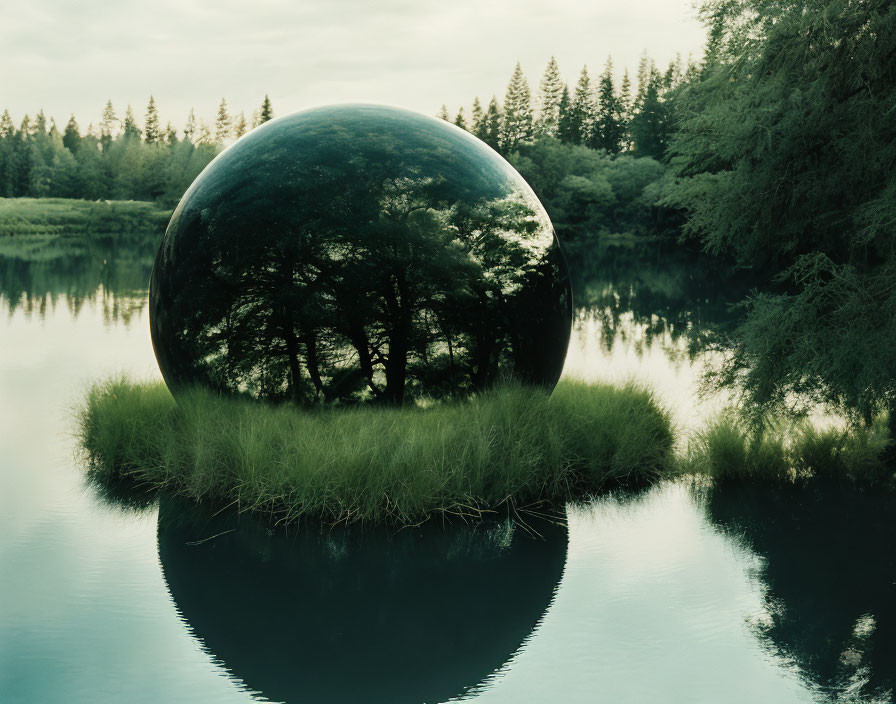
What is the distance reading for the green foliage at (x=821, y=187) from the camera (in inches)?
313

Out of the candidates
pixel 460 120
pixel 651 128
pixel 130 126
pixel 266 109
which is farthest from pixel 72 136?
pixel 651 128

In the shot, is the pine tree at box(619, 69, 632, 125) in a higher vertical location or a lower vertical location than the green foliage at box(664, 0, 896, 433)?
higher

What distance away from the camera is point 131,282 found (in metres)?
29.0

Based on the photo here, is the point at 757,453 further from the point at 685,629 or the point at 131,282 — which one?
the point at 131,282

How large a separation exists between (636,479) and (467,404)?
1.88 metres

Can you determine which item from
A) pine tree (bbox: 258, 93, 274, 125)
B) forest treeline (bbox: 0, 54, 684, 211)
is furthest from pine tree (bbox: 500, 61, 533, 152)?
pine tree (bbox: 258, 93, 274, 125)

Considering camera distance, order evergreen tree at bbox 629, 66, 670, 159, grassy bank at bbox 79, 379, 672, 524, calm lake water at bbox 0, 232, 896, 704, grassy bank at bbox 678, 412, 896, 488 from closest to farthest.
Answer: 1. calm lake water at bbox 0, 232, 896, 704
2. grassy bank at bbox 79, 379, 672, 524
3. grassy bank at bbox 678, 412, 896, 488
4. evergreen tree at bbox 629, 66, 670, 159

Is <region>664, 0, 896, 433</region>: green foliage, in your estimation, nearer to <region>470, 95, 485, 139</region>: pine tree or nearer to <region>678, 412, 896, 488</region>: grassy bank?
<region>678, 412, 896, 488</region>: grassy bank

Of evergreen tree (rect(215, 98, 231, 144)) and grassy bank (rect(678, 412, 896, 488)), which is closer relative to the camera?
grassy bank (rect(678, 412, 896, 488))

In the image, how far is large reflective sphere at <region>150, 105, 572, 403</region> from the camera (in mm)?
7715

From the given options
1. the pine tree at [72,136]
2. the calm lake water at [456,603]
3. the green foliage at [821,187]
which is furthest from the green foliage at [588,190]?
the pine tree at [72,136]

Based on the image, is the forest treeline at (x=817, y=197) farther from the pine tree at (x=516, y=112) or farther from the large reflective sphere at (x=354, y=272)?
the pine tree at (x=516, y=112)

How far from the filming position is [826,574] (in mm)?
6211

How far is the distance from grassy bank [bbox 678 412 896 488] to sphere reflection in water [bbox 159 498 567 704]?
7.63ft
